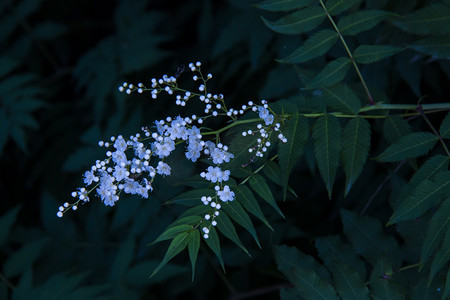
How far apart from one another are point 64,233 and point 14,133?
111cm

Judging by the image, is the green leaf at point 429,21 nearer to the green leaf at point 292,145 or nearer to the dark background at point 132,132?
the dark background at point 132,132

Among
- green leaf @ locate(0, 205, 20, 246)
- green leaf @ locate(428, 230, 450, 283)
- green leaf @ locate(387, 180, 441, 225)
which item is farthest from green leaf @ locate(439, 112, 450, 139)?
green leaf @ locate(0, 205, 20, 246)

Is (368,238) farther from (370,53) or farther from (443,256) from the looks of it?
(370,53)

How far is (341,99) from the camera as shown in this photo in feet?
8.36

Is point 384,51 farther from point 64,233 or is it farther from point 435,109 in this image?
point 64,233

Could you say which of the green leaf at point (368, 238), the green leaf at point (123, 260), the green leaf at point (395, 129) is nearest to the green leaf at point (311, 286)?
the green leaf at point (368, 238)

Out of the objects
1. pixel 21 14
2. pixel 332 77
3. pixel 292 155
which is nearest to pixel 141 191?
pixel 292 155

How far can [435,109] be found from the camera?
2.75 m

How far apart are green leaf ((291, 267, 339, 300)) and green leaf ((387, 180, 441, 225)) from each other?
0.52 meters

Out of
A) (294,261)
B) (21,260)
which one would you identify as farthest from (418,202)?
(21,260)

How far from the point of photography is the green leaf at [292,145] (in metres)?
2.28

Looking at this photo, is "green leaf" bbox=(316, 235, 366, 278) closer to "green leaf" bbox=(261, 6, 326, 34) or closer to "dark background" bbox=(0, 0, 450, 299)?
"dark background" bbox=(0, 0, 450, 299)

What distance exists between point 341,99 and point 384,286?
1.04m

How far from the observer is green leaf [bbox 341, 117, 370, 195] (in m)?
2.36
